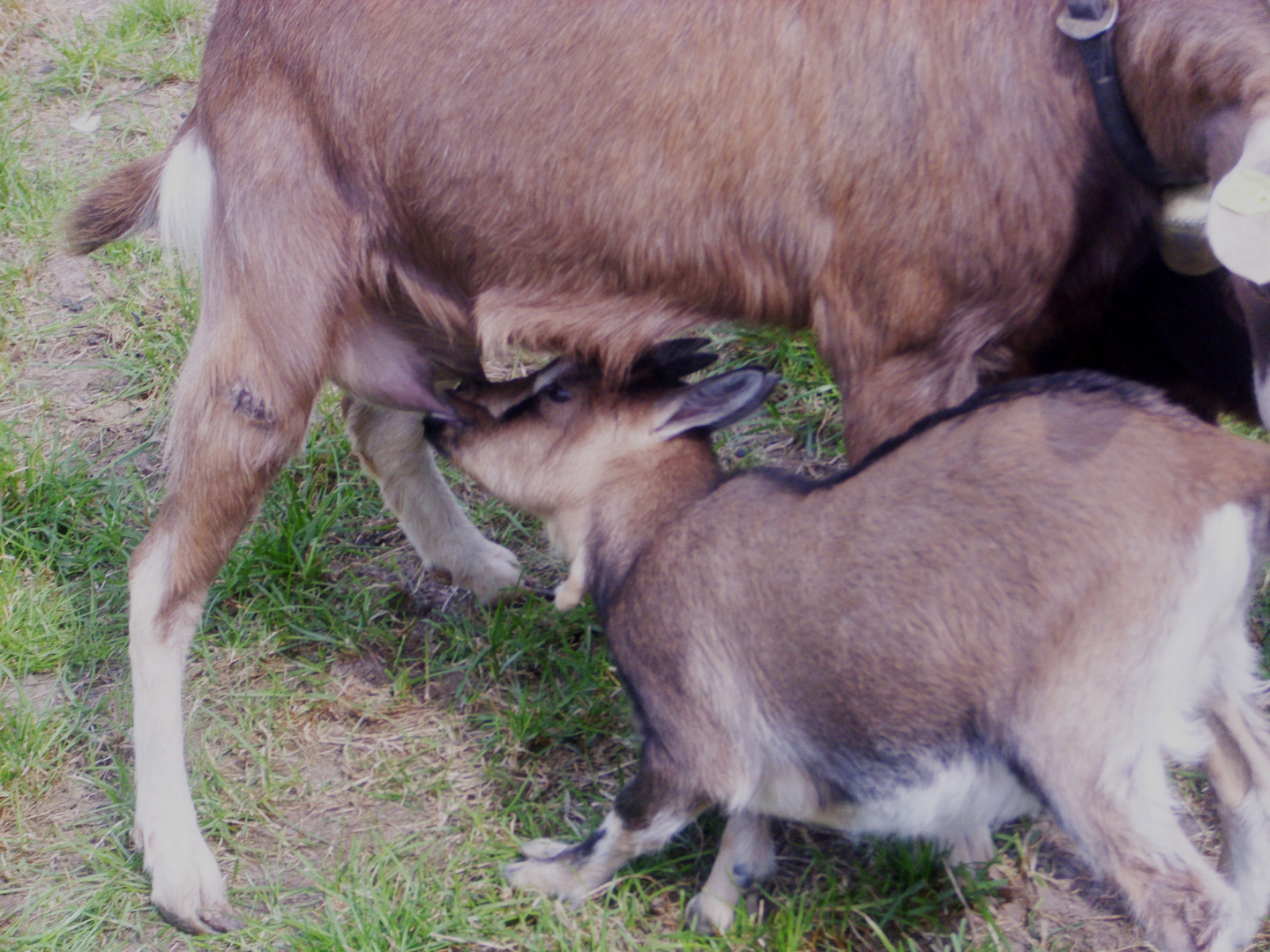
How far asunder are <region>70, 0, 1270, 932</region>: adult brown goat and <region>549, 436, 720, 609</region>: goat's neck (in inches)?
9.7

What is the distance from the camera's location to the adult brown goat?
240cm

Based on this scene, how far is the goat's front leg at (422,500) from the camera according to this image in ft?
11.2

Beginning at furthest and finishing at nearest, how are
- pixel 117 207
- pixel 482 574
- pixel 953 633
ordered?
pixel 482 574, pixel 117 207, pixel 953 633

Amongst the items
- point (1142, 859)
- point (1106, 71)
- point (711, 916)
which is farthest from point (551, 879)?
point (1106, 71)

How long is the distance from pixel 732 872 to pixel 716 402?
92 cm

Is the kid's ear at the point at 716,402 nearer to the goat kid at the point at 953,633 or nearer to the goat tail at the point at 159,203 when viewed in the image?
the goat kid at the point at 953,633

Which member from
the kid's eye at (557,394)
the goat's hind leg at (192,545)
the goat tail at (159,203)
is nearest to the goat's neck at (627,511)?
the kid's eye at (557,394)

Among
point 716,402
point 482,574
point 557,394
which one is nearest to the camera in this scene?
point 716,402

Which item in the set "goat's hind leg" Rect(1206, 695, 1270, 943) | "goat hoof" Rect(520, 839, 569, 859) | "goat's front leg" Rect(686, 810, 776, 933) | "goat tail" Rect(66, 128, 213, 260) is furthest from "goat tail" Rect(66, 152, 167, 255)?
"goat's hind leg" Rect(1206, 695, 1270, 943)

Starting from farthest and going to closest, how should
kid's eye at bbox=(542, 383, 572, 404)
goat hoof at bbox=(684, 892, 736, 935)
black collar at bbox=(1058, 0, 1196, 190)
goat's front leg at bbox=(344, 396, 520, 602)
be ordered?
goat's front leg at bbox=(344, 396, 520, 602)
kid's eye at bbox=(542, 383, 572, 404)
goat hoof at bbox=(684, 892, 736, 935)
black collar at bbox=(1058, 0, 1196, 190)

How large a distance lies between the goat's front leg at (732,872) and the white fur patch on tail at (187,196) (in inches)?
65.9

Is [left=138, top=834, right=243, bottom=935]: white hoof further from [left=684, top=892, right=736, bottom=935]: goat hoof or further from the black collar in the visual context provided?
the black collar

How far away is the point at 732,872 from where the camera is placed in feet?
8.53

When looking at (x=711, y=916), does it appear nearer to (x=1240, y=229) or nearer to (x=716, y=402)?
(x=716, y=402)
